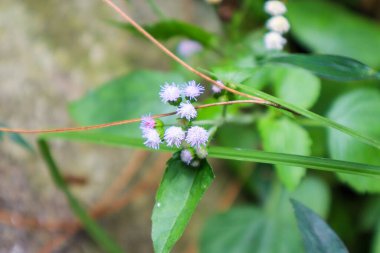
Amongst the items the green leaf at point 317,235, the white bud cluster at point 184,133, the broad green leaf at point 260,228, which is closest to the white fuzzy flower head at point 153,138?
the white bud cluster at point 184,133

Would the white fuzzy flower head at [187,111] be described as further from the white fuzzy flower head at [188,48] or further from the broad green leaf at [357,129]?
the white fuzzy flower head at [188,48]

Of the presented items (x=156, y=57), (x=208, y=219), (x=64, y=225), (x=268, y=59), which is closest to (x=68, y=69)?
(x=156, y=57)

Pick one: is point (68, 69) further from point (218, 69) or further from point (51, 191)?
point (218, 69)

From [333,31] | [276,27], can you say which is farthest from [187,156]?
[333,31]

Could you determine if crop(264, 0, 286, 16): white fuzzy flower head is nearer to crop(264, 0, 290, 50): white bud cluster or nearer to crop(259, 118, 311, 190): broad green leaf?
crop(264, 0, 290, 50): white bud cluster

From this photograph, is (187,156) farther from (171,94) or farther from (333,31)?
(333,31)

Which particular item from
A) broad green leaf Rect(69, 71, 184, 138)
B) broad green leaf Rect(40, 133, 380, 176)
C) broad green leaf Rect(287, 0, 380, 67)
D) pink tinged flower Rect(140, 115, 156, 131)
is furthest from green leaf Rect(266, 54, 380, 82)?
broad green leaf Rect(287, 0, 380, 67)
